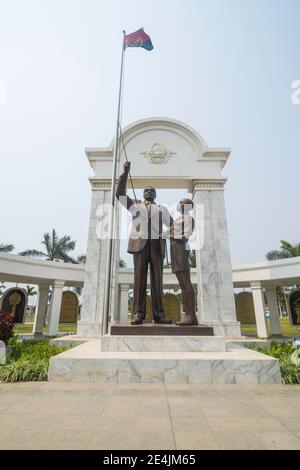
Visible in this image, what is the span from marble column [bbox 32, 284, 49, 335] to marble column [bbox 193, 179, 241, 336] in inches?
539

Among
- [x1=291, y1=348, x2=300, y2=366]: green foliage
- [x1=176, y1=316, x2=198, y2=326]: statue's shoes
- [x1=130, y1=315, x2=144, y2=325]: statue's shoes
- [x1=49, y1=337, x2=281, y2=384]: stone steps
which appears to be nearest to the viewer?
[x1=49, y1=337, x2=281, y2=384]: stone steps

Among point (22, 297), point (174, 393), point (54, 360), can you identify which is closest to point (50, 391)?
point (54, 360)

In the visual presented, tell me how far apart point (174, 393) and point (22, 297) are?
17695mm

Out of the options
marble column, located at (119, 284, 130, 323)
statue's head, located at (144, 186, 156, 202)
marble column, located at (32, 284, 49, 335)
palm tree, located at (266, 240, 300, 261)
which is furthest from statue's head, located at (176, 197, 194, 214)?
palm tree, located at (266, 240, 300, 261)

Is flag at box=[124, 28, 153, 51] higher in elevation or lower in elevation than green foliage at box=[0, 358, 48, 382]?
higher

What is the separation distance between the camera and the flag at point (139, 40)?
1068 cm

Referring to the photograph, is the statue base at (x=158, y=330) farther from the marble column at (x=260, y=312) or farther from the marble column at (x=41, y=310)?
the marble column at (x=41, y=310)

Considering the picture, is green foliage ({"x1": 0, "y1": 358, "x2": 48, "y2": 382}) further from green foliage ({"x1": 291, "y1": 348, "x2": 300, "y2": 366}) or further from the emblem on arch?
the emblem on arch

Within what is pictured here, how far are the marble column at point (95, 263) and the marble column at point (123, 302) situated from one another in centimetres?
434

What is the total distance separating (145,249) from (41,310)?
1686 centimetres

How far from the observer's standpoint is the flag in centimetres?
1068

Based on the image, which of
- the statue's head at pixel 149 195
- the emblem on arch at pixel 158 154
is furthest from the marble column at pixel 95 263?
the statue's head at pixel 149 195

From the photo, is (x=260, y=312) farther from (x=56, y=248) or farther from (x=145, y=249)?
(x=56, y=248)
